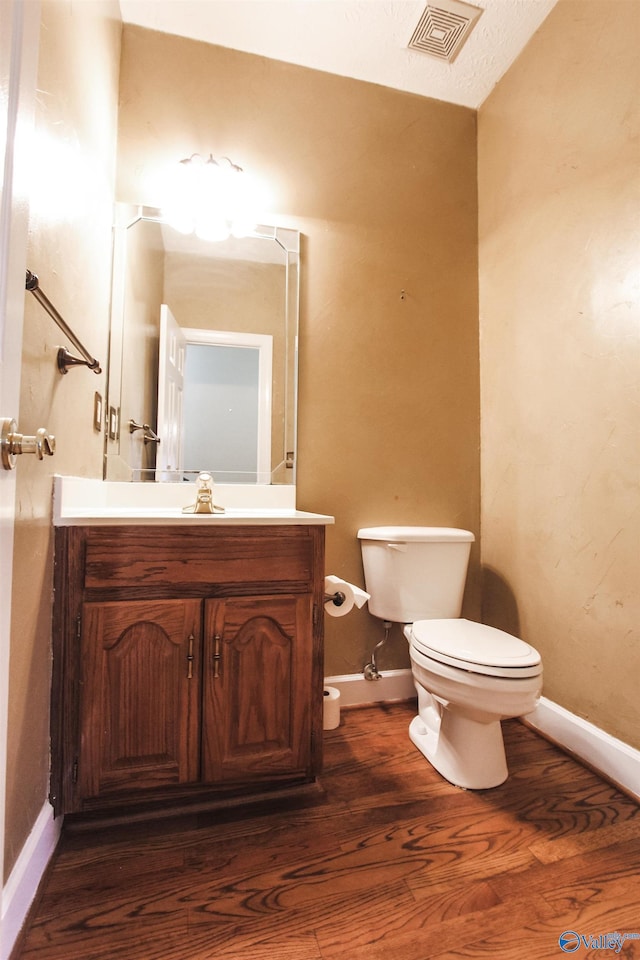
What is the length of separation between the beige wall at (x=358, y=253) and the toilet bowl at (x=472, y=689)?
0.48 metres

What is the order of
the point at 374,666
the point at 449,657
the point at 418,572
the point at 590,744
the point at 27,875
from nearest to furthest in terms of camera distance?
the point at 27,875 < the point at 449,657 < the point at 590,744 < the point at 418,572 < the point at 374,666

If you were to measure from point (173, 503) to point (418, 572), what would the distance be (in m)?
0.93

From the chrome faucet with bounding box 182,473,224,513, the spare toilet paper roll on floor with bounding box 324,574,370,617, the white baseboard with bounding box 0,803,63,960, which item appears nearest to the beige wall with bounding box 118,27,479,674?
the spare toilet paper roll on floor with bounding box 324,574,370,617

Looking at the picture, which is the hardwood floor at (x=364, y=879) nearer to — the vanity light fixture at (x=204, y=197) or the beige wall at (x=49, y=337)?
the beige wall at (x=49, y=337)

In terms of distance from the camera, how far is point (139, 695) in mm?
1092

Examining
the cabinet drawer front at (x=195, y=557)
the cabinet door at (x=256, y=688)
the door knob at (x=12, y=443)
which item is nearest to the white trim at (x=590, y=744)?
the cabinet door at (x=256, y=688)

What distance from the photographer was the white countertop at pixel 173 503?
1132 millimetres

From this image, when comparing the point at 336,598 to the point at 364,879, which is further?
the point at 336,598

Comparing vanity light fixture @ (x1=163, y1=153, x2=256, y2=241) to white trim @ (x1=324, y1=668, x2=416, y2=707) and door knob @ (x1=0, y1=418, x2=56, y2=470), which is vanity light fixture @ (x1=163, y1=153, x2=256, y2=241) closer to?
door knob @ (x1=0, y1=418, x2=56, y2=470)

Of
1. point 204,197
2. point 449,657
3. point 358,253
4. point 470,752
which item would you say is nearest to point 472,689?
point 449,657

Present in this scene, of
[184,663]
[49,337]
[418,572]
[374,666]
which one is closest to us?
[49,337]

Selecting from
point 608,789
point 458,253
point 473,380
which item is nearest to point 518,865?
point 608,789

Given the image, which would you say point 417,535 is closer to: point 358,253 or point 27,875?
point 358,253

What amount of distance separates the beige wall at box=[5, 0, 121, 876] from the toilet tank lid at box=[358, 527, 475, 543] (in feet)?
3.29
